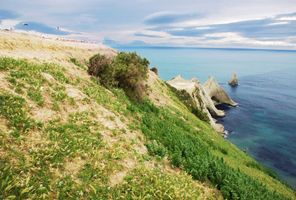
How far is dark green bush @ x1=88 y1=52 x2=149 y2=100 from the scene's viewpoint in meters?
28.3

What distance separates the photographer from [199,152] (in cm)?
2338

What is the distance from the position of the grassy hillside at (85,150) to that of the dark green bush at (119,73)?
→ 359 cm

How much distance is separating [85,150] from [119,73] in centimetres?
1452

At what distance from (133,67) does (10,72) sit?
1248 cm

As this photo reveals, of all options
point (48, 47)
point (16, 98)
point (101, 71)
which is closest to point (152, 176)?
point (16, 98)

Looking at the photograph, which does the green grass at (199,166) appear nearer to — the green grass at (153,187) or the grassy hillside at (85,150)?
the grassy hillside at (85,150)

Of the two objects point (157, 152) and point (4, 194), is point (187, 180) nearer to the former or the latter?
point (157, 152)

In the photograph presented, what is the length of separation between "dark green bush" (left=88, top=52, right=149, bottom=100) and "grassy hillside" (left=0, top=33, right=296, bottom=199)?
3.59 m

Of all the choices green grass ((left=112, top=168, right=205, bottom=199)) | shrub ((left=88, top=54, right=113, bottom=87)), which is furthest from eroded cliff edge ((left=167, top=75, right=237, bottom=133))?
green grass ((left=112, top=168, right=205, bottom=199))

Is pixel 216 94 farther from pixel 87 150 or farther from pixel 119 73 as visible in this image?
pixel 87 150

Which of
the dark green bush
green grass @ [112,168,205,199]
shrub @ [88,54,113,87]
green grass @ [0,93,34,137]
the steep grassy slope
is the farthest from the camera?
the dark green bush

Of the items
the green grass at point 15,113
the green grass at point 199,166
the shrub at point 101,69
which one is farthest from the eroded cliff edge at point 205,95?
the green grass at point 15,113

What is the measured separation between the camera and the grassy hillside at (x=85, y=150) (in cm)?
1329

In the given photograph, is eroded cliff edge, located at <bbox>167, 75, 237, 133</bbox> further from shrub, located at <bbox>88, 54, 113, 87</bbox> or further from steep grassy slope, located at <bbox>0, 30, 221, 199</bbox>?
steep grassy slope, located at <bbox>0, 30, 221, 199</bbox>
